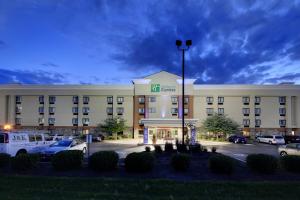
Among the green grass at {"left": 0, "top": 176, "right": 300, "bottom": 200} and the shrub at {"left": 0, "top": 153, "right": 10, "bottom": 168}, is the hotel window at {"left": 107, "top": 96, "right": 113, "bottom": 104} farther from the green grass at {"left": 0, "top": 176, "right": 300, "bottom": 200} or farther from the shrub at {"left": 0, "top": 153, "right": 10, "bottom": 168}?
the green grass at {"left": 0, "top": 176, "right": 300, "bottom": 200}

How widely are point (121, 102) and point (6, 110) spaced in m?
28.3

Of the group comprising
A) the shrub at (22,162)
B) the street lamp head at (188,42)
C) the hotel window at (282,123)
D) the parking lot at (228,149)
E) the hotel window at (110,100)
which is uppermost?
the street lamp head at (188,42)

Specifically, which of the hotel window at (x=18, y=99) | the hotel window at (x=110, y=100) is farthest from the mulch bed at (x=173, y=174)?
the hotel window at (x=18, y=99)

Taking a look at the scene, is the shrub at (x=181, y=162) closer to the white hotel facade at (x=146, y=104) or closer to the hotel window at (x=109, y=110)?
the white hotel facade at (x=146, y=104)

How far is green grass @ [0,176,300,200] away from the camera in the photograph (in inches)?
382

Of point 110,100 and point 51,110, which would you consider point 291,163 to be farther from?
point 51,110

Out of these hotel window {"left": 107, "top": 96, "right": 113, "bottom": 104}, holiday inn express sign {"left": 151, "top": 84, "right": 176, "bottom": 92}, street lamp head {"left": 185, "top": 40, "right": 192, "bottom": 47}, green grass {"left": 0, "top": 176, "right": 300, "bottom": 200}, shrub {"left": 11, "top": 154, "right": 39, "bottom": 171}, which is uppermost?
holiday inn express sign {"left": 151, "top": 84, "right": 176, "bottom": 92}

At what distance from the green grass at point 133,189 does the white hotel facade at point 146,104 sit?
6025 cm

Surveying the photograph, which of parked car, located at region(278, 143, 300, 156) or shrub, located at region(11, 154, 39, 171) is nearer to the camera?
shrub, located at region(11, 154, 39, 171)

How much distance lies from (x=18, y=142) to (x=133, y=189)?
12.9 meters

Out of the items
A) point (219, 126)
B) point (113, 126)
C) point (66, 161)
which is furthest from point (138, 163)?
point (113, 126)

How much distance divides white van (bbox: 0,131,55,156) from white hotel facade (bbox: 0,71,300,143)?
4896 cm

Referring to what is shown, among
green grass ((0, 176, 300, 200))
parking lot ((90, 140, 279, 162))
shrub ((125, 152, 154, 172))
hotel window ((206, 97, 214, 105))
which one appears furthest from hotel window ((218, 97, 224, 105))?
green grass ((0, 176, 300, 200))

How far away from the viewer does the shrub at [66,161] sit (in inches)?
540
